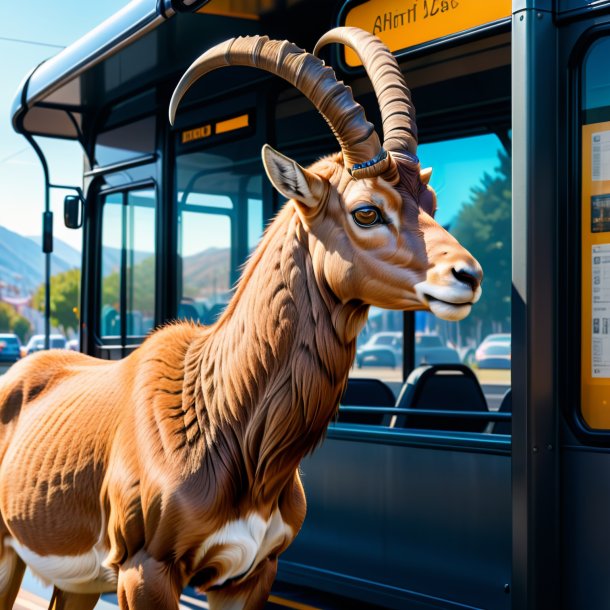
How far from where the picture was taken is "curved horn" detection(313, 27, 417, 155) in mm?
3037

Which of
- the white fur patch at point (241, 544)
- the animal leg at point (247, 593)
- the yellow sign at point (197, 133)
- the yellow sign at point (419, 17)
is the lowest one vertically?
the animal leg at point (247, 593)

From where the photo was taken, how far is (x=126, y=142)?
745cm

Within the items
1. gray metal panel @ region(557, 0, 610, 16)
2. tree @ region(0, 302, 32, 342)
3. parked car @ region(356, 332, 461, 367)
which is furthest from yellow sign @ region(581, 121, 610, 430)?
tree @ region(0, 302, 32, 342)

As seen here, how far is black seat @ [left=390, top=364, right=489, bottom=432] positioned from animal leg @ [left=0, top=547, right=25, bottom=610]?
2433 millimetres

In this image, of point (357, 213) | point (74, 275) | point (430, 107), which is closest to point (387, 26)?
point (430, 107)

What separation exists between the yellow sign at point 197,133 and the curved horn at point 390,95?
321 cm

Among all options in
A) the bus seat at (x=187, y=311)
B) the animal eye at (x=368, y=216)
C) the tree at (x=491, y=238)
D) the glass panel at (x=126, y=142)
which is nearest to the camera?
the animal eye at (x=368, y=216)

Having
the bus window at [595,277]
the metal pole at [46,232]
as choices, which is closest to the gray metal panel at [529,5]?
the bus window at [595,277]

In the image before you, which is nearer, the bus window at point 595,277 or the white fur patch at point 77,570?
the white fur patch at point 77,570

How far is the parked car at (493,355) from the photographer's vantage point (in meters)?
11.2

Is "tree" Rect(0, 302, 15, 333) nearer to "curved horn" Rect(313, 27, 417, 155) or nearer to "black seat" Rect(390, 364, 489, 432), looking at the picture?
"black seat" Rect(390, 364, 489, 432)

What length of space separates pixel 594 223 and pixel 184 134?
3791mm

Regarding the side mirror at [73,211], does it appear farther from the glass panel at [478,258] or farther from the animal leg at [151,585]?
the animal leg at [151,585]

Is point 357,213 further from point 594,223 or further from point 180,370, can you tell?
point 594,223
